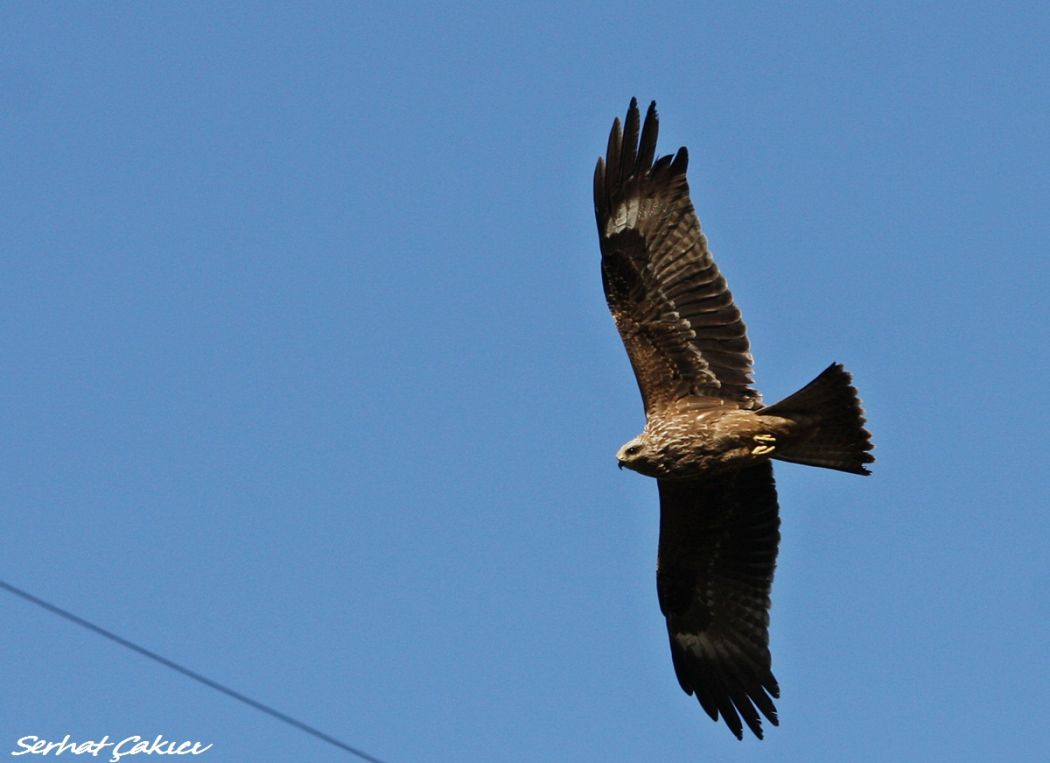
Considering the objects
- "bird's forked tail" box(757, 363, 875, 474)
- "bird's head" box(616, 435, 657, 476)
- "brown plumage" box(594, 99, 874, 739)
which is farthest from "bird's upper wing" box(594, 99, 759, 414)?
"bird's forked tail" box(757, 363, 875, 474)

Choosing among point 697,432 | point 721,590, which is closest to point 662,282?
point 697,432

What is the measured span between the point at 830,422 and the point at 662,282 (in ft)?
5.29

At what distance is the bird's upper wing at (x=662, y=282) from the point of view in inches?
386

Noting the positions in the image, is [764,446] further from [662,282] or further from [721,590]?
[721,590]

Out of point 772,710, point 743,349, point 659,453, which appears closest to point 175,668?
point 659,453

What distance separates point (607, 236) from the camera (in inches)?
399

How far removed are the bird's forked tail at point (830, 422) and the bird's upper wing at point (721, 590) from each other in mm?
937

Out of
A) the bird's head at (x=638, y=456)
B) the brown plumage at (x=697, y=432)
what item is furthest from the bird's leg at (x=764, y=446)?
the bird's head at (x=638, y=456)

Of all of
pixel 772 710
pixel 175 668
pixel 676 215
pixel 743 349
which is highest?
pixel 676 215

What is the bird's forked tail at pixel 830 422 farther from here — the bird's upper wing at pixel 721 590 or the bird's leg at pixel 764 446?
the bird's upper wing at pixel 721 590

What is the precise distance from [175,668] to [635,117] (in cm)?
662

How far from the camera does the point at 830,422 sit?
8.99m

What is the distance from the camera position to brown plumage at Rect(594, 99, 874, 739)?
9.37 metres

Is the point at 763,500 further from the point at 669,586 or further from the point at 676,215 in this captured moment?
the point at 676,215
